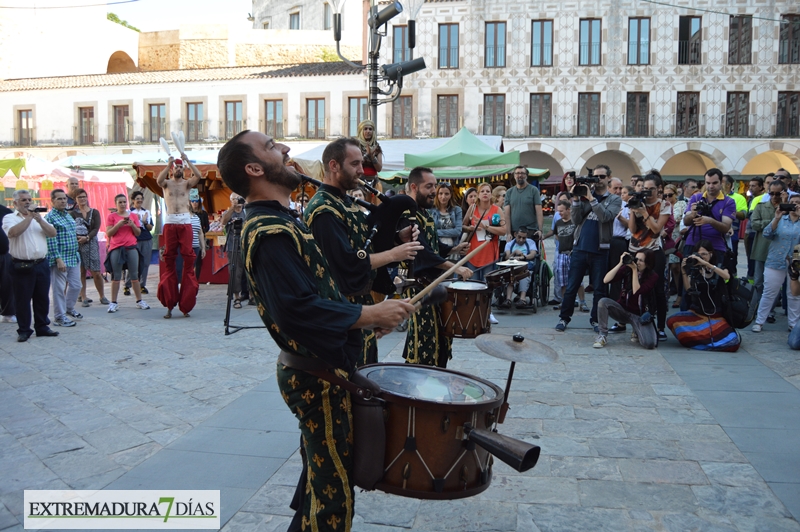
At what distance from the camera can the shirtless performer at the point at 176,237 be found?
956 centimetres

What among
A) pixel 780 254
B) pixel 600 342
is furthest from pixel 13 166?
pixel 780 254

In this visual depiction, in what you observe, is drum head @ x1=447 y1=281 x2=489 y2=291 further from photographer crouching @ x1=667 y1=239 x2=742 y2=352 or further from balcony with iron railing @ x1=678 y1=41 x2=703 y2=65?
balcony with iron railing @ x1=678 y1=41 x2=703 y2=65

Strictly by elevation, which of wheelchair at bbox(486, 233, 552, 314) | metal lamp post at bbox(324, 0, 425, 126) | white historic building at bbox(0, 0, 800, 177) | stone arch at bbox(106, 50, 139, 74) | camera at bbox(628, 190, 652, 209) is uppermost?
stone arch at bbox(106, 50, 139, 74)

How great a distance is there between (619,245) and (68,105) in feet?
114

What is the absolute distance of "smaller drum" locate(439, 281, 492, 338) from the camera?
510 centimetres

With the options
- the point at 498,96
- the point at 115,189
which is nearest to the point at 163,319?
the point at 115,189

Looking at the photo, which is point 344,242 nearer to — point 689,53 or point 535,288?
point 535,288

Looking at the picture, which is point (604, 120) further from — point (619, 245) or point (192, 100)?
point (619, 245)

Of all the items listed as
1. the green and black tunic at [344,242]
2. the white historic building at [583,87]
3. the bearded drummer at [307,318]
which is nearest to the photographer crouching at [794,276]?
the green and black tunic at [344,242]

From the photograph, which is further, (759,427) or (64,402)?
(64,402)

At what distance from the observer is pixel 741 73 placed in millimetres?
29484

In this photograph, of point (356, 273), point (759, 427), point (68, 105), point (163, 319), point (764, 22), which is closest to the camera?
point (356, 273)

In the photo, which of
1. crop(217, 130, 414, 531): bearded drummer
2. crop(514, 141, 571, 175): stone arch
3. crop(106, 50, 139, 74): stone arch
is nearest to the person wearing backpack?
crop(217, 130, 414, 531): bearded drummer

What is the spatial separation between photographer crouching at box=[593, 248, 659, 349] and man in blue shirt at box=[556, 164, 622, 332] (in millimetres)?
649
